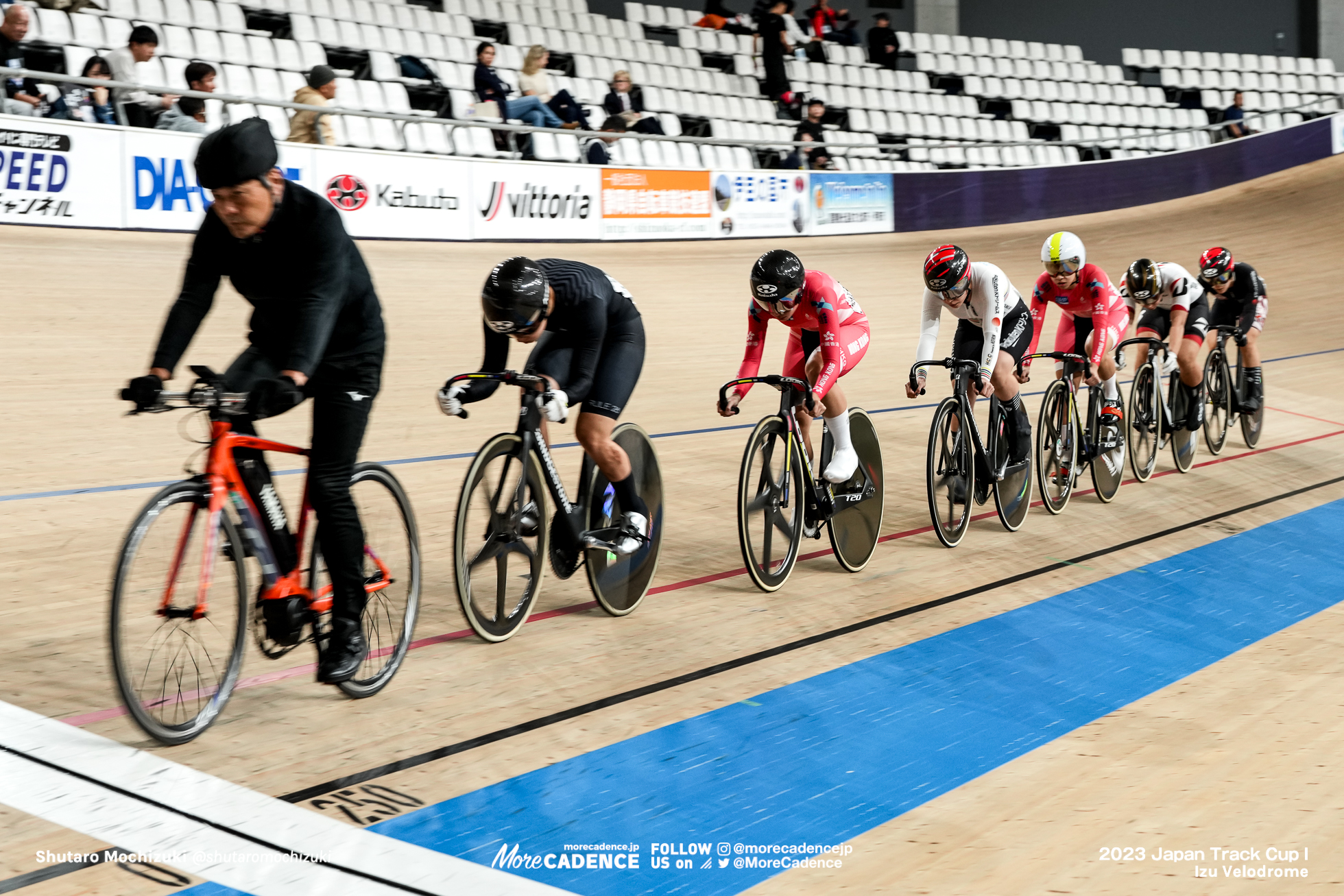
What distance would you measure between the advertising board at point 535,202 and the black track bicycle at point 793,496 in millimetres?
7061

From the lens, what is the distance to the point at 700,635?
3758 millimetres

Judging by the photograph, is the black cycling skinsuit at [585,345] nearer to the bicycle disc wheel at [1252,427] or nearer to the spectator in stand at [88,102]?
the bicycle disc wheel at [1252,427]

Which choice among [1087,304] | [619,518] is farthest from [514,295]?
[1087,304]

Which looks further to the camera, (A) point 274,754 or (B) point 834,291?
(B) point 834,291

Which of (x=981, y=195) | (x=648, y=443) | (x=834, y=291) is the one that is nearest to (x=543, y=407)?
(x=648, y=443)

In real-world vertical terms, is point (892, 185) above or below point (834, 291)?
above

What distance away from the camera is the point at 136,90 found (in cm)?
841

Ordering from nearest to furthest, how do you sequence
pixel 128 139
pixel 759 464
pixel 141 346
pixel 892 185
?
pixel 759 464 < pixel 141 346 < pixel 128 139 < pixel 892 185

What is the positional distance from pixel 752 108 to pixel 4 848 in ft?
49.1

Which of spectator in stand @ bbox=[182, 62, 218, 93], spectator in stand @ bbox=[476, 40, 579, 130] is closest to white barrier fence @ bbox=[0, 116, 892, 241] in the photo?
spectator in stand @ bbox=[182, 62, 218, 93]

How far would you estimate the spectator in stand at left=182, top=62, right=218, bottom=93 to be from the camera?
860 cm

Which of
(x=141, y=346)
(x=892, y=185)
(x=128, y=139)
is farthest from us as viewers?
(x=892, y=185)

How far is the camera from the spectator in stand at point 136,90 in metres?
8.47

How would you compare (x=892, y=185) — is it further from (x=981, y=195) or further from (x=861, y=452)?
(x=861, y=452)
